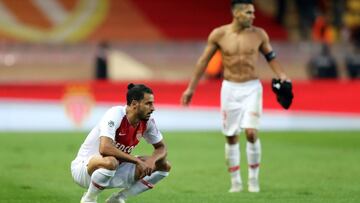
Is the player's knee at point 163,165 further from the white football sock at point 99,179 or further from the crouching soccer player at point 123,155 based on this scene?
the white football sock at point 99,179

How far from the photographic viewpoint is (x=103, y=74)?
92.9ft

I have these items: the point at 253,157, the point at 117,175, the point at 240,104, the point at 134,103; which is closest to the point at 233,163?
the point at 253,157

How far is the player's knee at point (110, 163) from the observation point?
9961 mm

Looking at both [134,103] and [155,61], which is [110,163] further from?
[155,61]

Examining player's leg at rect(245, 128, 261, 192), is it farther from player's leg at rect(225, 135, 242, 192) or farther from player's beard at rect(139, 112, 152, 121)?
player's beard at rect(139, 112, 152, 121)

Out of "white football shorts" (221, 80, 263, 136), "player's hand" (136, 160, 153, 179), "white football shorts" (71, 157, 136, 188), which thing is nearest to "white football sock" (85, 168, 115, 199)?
"white football shorts" (71, 157, 136, 188)

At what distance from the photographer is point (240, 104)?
13.1m

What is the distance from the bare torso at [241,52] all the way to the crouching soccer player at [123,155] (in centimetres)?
286

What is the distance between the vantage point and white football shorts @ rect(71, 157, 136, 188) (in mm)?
10250

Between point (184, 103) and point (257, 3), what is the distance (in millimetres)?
22081

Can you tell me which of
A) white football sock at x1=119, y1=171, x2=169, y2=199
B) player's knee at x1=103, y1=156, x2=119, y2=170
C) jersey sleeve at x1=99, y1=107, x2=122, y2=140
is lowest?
white football sock at x1=119, y1=171, x2=169, y2=199

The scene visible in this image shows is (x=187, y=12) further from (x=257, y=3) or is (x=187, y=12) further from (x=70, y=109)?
(x=70, y=109)

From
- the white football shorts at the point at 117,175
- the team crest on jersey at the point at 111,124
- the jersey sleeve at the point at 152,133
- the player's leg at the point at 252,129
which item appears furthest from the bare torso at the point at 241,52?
the team crest on jersey at the point at 111,124

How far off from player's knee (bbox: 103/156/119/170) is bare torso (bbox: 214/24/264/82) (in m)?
3.52
